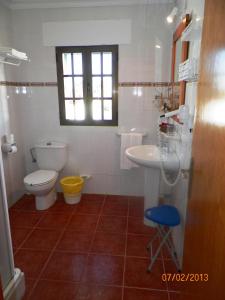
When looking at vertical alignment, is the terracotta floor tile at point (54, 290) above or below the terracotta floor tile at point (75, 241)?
below

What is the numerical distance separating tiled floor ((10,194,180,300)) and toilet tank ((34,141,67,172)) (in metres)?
0.51

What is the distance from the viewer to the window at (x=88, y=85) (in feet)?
9.27

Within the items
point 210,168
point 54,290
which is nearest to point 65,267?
point 54,290

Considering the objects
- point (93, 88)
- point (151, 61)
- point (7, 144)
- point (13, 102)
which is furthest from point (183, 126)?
point (13, 102)

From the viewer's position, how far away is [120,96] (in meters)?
2.87

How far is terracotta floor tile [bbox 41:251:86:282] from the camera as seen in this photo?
1803 millimetres

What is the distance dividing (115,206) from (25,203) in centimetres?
121

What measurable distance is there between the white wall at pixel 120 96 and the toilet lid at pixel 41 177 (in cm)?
37

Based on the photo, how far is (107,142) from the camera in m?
3.03

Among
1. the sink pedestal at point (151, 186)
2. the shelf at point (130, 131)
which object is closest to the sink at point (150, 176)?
the sink pedestal at point (151, 186)

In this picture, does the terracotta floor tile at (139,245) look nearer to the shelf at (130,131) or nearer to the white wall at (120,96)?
the white wall at (120,96)

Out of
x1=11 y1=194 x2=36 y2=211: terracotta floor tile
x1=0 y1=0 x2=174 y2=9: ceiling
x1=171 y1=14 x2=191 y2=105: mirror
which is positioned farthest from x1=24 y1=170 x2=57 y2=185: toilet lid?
x1=0 y1=0 x2=174 y2=9: ceiling

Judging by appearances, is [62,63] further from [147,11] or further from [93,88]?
[147,11]

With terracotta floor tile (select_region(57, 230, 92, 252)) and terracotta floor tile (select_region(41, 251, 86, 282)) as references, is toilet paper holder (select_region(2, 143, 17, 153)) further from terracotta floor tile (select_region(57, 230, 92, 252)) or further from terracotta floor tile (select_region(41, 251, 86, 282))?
Result: terracotta floor tile (select_region(41, 251, 86, 282))
